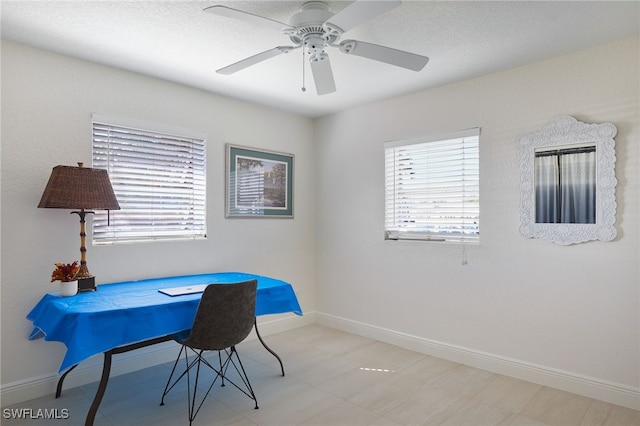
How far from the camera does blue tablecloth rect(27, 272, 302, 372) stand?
2080 mm

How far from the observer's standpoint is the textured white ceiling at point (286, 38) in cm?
221

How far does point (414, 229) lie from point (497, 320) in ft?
3.54

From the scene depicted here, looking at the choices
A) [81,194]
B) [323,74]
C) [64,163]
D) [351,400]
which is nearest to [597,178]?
[323,74]

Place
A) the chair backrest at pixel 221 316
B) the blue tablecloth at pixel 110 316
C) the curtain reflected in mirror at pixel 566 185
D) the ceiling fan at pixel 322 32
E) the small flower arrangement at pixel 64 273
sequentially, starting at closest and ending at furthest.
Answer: the ceiling fan at pixel 322 32 < the blue tablecloth at pixel 110 316 < the chair backrest at pixel 221 316 < the small flower arrangement at pixel 64 273 < the curtain reflected in mirror at pixel 566 185

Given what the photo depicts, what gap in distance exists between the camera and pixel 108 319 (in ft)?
7.09

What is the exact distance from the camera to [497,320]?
126 inches

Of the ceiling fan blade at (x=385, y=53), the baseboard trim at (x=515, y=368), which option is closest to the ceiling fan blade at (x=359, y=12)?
the ceiling fan blade at (x=385, y=53)

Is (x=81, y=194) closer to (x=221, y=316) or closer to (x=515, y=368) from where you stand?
(x=221, y=316)

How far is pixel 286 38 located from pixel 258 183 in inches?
70.8

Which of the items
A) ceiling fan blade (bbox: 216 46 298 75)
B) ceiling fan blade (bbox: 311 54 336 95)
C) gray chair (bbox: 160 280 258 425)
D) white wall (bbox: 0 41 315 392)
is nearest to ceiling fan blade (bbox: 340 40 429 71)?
ceiling fan blade (bbox: 311 54 336 95)

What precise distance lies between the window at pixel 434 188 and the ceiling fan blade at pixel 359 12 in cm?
183

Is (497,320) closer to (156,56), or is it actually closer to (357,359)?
(357,359)

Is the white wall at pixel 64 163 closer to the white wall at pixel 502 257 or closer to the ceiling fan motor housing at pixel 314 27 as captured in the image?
the white wall at pixel 502 257
